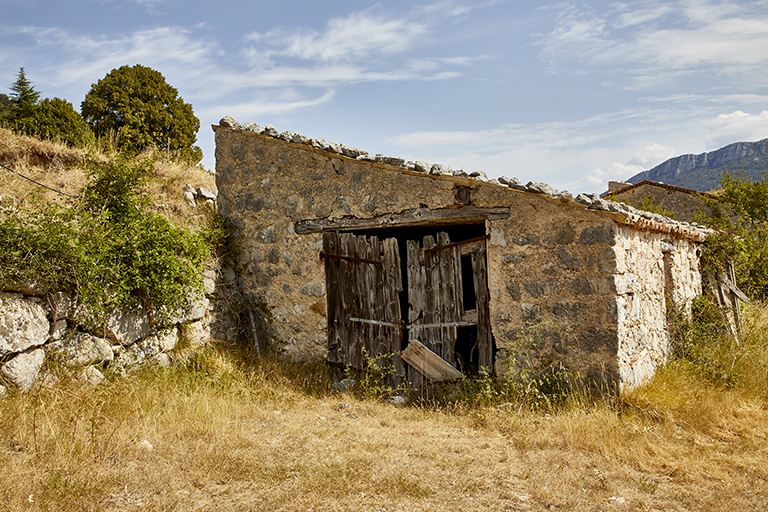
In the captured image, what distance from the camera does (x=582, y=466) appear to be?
3.81 metres

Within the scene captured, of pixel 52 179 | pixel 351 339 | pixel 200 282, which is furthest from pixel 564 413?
pixel 52 179

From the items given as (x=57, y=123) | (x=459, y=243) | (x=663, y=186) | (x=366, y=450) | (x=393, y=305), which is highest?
(x=57, y=123)

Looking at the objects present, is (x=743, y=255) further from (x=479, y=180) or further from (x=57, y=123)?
(x=57, y=123)

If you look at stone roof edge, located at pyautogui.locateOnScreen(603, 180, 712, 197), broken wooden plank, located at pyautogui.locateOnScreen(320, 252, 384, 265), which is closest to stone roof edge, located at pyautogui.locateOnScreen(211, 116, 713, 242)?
broken wooden plank, located at pyautogui.locateOnScreen(320, 252, 384, 265)

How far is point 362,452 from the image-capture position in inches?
154

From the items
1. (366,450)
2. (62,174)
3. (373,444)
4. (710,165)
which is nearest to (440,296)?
(373,444)

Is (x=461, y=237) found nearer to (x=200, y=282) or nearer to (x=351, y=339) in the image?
(x=351, y=339)

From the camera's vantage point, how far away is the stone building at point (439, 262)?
5020 mm

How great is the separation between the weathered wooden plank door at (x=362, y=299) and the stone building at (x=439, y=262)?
0.04ft

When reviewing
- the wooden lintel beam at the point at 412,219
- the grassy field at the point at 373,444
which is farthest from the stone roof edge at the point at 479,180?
the grassy field at the point at 373,444

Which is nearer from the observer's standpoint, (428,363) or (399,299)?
(428,363)

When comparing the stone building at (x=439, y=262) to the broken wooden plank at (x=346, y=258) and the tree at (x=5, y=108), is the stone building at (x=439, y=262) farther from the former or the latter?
the tree at (x=5, y=108)

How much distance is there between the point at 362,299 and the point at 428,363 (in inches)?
44.5

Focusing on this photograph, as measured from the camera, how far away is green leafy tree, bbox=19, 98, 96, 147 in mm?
10414
